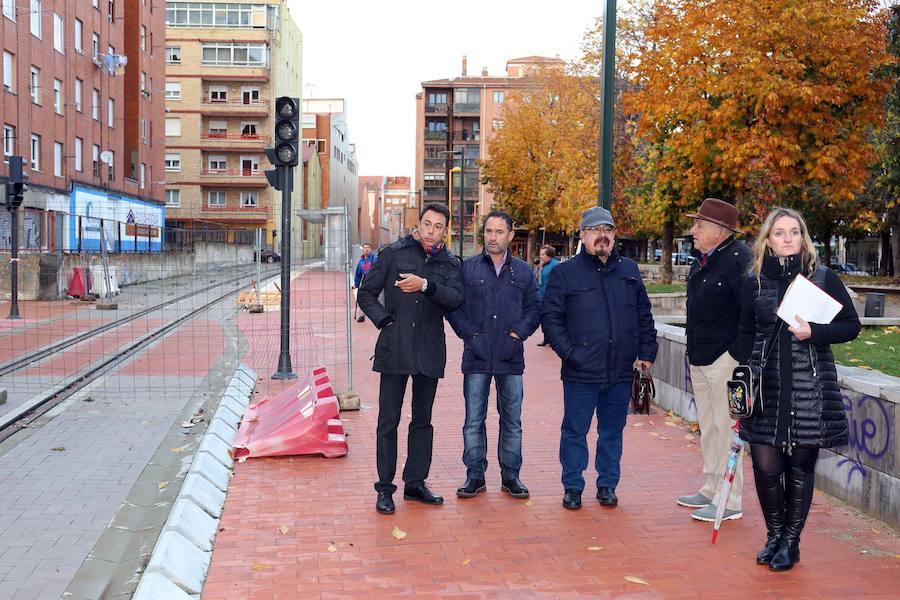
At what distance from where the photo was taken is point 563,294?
6191 millimetres

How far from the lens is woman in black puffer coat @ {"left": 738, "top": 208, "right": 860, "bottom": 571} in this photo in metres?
4.80

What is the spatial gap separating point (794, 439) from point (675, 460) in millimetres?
2973

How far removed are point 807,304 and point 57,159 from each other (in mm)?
39633

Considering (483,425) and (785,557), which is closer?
(785,557)

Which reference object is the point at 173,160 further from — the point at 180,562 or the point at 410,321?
the point at 180,562

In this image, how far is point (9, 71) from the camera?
3459 cm

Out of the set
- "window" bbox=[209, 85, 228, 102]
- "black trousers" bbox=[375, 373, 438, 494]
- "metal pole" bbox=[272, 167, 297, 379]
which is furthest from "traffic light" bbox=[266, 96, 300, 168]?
"window" bbox=[209, 85, 228, 102]

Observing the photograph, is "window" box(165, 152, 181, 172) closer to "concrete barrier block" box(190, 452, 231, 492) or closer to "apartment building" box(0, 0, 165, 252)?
"apartment building" box(0, 0, 165, 252)

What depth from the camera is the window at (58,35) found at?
3897 centimetres

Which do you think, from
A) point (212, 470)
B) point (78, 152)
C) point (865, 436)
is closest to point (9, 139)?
point (78, 152)

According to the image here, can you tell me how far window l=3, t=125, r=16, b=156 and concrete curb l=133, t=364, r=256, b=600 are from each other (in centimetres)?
2989

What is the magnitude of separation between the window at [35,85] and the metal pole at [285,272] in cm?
2887

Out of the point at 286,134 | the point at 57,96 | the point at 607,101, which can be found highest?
the point at 57,96

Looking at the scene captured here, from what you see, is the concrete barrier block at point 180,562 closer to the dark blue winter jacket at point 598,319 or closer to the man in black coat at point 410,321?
the man in black coat at point 410,321
